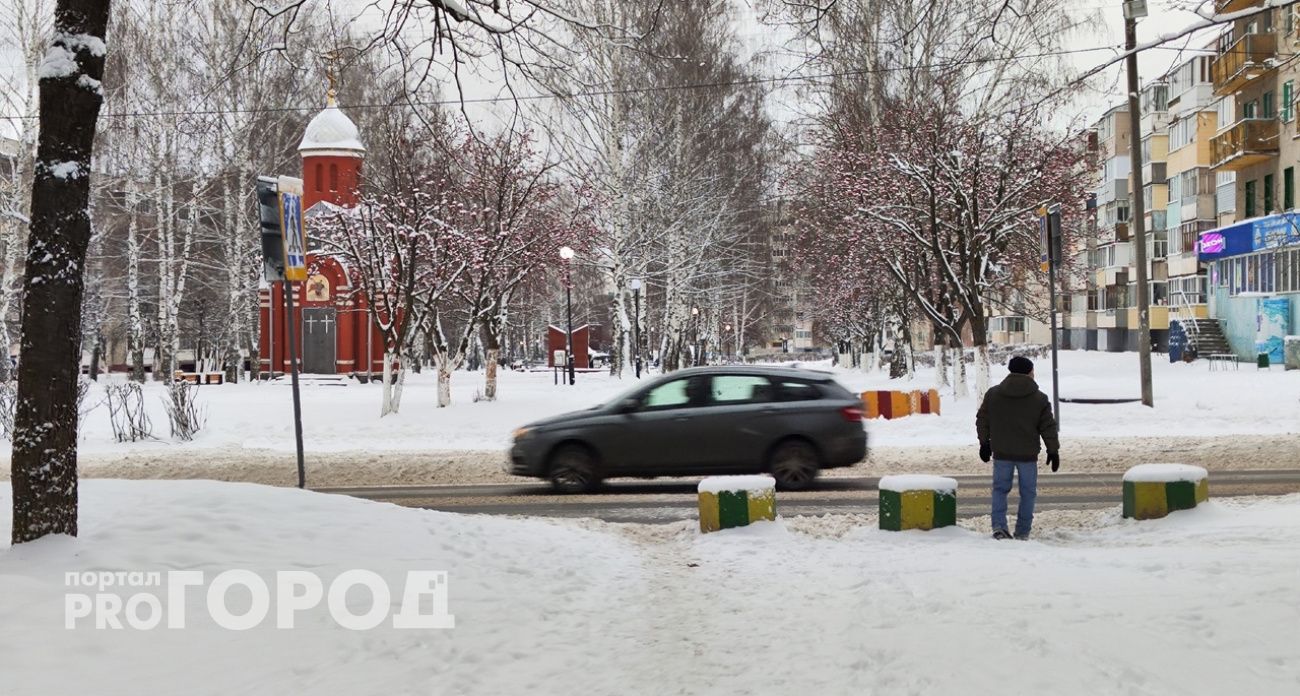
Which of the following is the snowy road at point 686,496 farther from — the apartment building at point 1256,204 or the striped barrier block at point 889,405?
the apartment building at point 1256,204

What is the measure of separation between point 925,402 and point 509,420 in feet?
27.8

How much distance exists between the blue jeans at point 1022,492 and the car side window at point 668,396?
15.0 feet

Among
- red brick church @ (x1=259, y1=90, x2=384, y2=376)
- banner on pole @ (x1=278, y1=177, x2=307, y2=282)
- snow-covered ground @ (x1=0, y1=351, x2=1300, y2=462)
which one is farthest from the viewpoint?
red brick church @ (x1=259, y1=90, x2=384, y2=376)

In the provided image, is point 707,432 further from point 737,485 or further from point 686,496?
point 737,485

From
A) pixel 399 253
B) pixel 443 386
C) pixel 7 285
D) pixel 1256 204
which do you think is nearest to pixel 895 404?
pixel 443 386

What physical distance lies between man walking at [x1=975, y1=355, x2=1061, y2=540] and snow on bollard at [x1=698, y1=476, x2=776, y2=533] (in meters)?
1.92

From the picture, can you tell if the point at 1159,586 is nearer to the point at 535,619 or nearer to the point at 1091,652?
the point at 1091,652

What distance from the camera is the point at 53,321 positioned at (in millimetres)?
6527

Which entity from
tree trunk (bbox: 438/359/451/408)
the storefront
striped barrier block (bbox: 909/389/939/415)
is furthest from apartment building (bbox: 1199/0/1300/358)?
tree trunk (bbox: 438/359/451/408)

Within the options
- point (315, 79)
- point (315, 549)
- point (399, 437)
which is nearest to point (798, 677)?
point (315, 549)

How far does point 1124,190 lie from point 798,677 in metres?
68.3

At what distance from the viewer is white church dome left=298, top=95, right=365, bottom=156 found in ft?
157

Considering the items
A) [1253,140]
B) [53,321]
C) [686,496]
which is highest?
[1253,140]

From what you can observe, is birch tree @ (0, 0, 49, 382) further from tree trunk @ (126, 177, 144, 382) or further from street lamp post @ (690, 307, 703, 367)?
street lamp post @ (690, 307, 703, 367)
